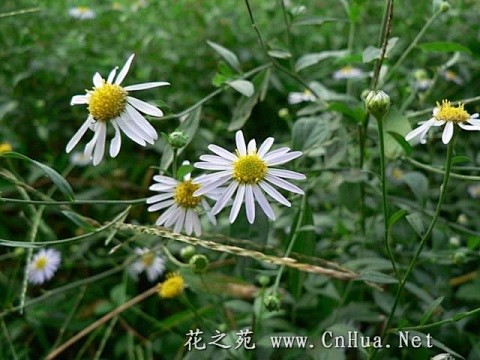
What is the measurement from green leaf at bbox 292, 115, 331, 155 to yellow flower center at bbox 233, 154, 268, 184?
171 millimetres

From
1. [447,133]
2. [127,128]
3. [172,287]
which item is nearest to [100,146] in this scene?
Result: [127,128]

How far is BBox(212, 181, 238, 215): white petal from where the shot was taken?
64 cm

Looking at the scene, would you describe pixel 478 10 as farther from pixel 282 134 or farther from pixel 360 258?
pixel 360 258

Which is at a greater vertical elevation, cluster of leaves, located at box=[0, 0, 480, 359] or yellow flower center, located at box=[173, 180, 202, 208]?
cluster of leaves, located at box=[0, 0, 480, 359]

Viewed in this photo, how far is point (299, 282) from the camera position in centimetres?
82

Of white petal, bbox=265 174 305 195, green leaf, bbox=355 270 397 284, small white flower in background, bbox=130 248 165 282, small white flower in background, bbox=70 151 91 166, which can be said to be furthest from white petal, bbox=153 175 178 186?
small white flower in background, bbox=70 151 91 166

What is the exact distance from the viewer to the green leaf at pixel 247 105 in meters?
0.85

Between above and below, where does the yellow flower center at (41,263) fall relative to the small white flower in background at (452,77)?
below

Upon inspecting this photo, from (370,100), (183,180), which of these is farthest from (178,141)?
(370,100)

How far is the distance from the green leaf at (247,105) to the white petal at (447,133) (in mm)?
296

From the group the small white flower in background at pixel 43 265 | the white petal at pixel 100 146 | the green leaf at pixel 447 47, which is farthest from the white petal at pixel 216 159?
the small white flower in background at pixel 43 265

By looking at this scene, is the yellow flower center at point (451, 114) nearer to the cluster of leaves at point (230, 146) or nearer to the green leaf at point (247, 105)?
the cluster of leaves at point (230, 146)

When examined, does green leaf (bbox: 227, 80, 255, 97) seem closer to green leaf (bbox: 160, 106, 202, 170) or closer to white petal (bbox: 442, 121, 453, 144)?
green leaf (bbox: 160, 106, 202, 170)

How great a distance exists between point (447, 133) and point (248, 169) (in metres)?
0.20
